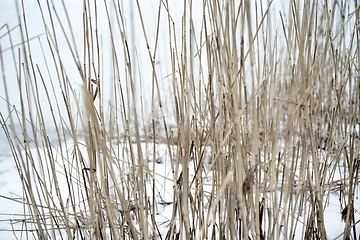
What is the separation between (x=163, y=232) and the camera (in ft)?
3.58

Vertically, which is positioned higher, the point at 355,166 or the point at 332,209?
the point at 355,166

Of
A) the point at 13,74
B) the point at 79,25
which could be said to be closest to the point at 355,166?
the point at 13,74

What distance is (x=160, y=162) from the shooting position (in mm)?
1859

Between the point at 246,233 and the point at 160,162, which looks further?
the point at 160,162

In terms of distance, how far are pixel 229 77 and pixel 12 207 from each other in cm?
114

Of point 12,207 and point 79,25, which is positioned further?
point 79,25

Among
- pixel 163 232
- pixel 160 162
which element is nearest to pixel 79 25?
A: pixel 160 162

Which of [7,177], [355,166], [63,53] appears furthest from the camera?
[63,53]

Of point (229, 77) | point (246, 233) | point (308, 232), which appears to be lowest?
point (308, 232)

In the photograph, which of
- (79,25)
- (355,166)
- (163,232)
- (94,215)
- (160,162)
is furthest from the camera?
(79,25)

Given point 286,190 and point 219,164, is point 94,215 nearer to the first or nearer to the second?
point 219,164

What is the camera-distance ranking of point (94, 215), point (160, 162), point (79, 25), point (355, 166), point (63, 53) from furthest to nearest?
1. point (79, 25)
2. point (63, 53)
3. point (160, 162)
4. point (355, 166)
5. point (94, 215)

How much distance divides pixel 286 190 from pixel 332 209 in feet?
2.26

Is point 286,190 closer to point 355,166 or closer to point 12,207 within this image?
point 355,166
